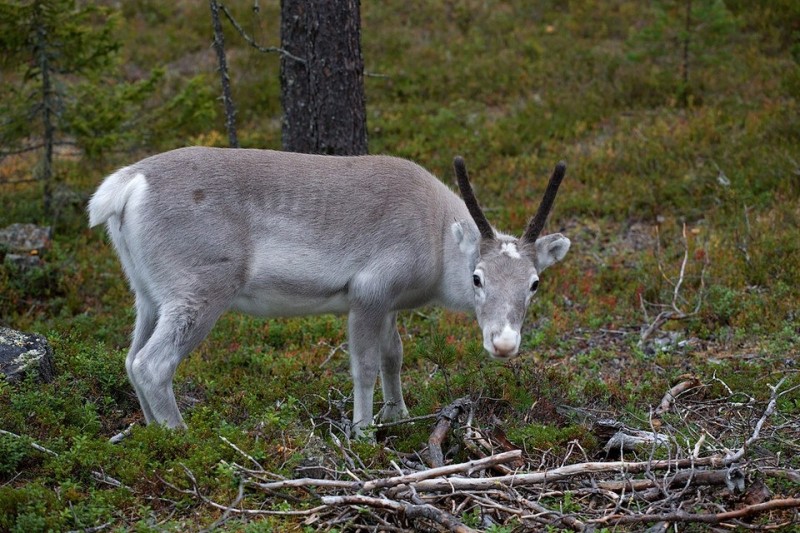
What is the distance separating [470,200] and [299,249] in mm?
1551

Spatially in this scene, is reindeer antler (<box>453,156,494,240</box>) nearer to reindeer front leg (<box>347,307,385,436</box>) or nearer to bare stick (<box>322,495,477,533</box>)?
reindeer front leg (<box>347,307,385,436</box>)

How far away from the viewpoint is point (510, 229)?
42.0 ft

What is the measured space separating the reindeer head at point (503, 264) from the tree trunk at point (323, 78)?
3.47m

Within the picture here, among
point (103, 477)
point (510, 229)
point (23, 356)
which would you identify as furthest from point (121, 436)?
point (510, 229)

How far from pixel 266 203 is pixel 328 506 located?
2870 millimetres

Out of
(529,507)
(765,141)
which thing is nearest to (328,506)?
(529,507)

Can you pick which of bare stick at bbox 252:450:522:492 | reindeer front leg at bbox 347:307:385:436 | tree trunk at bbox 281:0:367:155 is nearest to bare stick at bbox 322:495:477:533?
bare stick at bbox 252:450:522:492

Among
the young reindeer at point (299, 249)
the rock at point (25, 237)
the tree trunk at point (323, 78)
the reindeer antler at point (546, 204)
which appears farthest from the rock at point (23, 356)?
the reindeer antler at point (546, 204)

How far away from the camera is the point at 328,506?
606 centimetres

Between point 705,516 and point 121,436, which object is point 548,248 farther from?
point 121,436

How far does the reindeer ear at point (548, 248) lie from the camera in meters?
7.92

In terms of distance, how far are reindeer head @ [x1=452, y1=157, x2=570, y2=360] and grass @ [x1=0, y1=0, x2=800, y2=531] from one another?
0.72 m

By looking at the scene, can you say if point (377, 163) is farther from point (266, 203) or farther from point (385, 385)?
point (385, 385)

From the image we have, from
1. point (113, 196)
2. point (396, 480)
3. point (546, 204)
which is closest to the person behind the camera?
point (396, 480)
